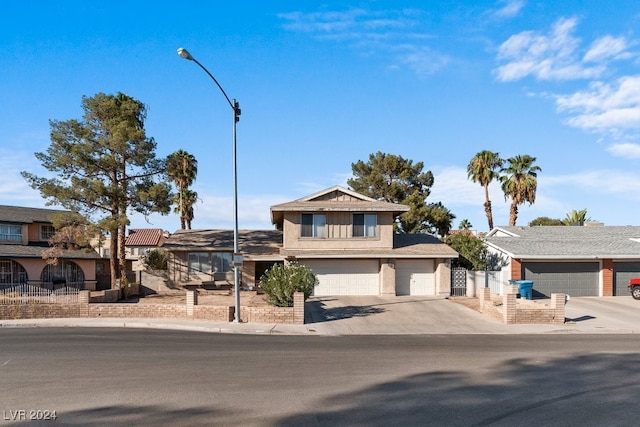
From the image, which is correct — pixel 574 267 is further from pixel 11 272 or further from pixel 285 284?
pixel 11 272

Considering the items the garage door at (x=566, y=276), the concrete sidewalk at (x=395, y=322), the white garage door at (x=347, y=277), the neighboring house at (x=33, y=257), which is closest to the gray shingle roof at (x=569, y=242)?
the garage door at (x=566, y=276)

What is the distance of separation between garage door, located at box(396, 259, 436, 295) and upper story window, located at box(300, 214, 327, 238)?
4.85 m

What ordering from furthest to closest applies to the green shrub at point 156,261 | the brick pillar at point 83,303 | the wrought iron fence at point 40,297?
the green shrub at point 156,261 → the wrought iron fence at point 40,297 → the brick pillar at point 83,303

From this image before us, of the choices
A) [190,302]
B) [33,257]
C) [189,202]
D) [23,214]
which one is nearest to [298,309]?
[190,302]

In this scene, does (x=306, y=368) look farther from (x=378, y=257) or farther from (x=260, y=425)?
(x=378, y=257)

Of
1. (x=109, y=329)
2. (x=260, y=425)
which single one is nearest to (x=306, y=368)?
(x=260, y=425)

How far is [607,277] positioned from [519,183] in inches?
741

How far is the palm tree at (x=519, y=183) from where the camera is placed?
47.7 m

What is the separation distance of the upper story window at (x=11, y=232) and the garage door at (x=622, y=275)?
40.0 metres

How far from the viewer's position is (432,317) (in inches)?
882

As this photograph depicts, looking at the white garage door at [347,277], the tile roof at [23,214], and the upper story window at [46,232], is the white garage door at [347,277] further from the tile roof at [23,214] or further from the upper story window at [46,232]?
the upper story window at [46,232]

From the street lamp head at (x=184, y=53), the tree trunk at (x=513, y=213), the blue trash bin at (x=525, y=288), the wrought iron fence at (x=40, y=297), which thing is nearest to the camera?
the street lamp head at (x=184, y=53)

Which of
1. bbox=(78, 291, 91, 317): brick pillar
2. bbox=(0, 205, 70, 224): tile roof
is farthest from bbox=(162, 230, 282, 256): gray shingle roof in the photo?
bbox=(78, 291, 91, 317): brick pillar

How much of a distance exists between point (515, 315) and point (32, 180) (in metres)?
28.2
